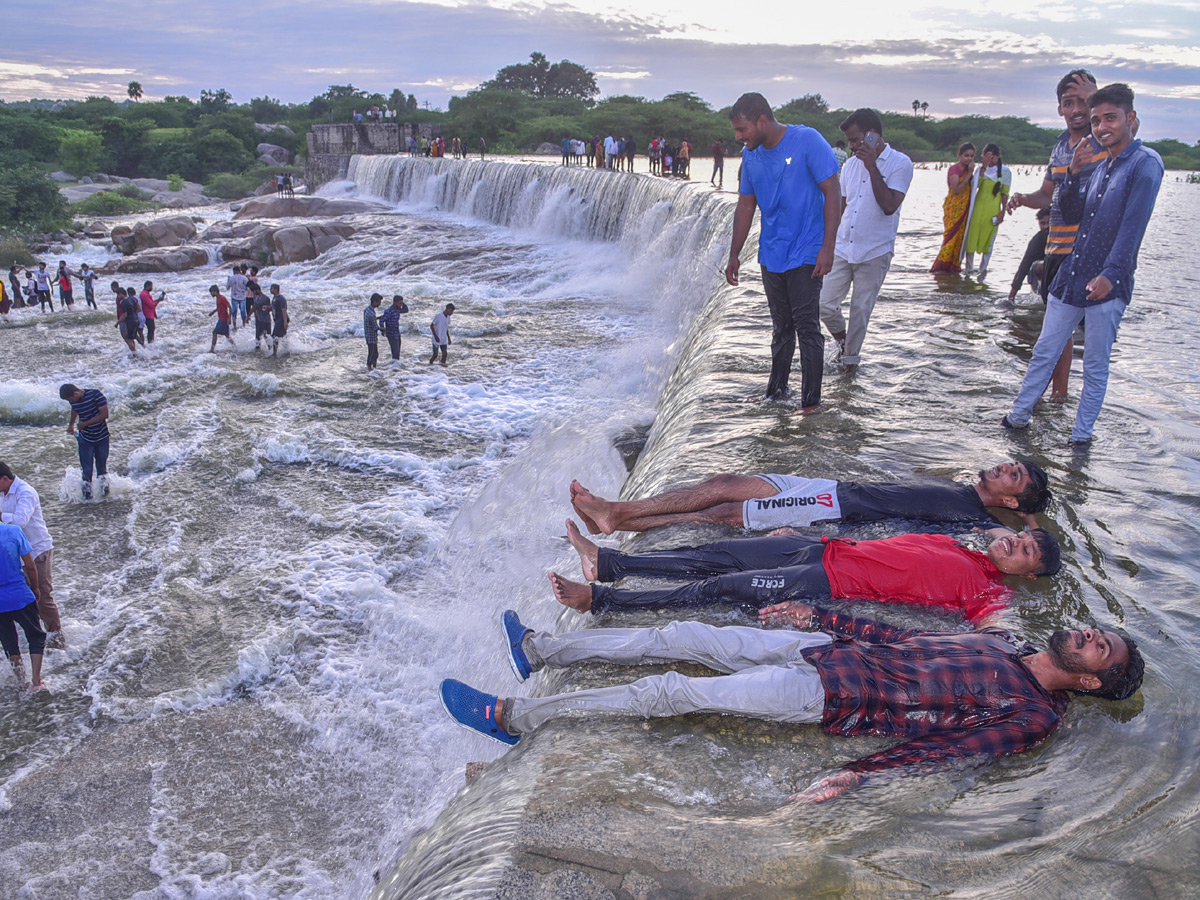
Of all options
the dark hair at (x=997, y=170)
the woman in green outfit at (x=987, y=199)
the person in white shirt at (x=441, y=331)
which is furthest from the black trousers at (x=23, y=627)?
the dark hair at (x=997, y=170)

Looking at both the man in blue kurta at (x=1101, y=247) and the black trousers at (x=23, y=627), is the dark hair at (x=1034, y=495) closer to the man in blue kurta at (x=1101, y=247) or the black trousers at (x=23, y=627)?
the man in blue kurta at (x=1101, y=247)

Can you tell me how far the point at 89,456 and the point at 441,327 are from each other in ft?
17.1

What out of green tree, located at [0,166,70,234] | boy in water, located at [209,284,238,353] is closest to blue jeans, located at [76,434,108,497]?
boy in water, located at [209,284,238,353]

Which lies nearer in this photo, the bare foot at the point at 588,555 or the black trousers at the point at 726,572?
the black trousers at the point at 726,572

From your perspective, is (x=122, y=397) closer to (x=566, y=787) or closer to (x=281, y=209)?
(x=566, y=787)

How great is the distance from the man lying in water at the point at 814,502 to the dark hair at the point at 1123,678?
1.13m

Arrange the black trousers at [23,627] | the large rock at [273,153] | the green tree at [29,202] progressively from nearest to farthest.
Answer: the black trousers at [23,627], the green tree at [29,202], the large rock at [273,153]

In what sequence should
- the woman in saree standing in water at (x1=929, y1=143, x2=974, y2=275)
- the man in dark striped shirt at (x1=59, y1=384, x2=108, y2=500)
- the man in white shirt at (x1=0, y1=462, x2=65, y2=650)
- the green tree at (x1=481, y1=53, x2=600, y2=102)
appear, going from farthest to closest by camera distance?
the green tree at (x1=481, y1=53, x2=600, y2=102), the woman in saree standing in water at (x1=929, y1=143, x2=974, y2=275), the man in dark striped shirt at (x1=59, y1=384, x2=108, y2=500), the man in white shirt at (x1=0, y1=462, x2=65, y2=650)

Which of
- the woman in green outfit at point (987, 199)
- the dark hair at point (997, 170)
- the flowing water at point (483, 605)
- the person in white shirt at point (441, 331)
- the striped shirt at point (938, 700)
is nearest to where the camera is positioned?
the flowing water at point (483, 605)

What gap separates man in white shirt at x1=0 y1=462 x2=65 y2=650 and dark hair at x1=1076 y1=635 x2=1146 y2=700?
614cm

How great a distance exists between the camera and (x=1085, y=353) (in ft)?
13.8

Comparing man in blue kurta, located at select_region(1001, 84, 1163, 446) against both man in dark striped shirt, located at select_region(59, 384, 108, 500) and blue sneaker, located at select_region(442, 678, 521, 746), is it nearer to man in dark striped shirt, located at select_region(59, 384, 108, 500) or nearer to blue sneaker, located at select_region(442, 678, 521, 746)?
blue sneaker, located at select_region(442, 678, 521, 746)

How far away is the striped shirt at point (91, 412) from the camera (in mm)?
7754

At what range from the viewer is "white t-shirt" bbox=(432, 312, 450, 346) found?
11.8m
